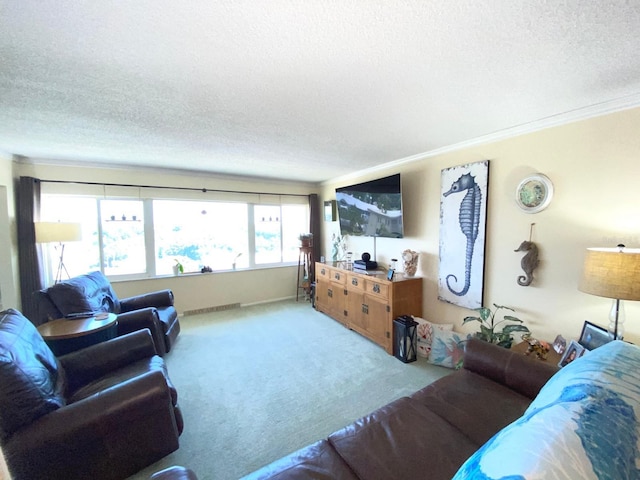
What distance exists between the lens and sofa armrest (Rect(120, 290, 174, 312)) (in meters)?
3.10

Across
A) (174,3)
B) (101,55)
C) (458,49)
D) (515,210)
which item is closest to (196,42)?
(174,3)

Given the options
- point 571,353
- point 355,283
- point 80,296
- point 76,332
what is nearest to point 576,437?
point 571,353

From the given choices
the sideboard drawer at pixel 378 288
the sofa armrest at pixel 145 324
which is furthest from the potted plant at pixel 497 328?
the sofa armrest at pixel 145 324

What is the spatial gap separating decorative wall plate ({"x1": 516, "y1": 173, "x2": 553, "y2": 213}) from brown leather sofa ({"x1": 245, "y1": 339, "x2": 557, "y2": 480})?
129cm

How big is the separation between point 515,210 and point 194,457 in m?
3.14

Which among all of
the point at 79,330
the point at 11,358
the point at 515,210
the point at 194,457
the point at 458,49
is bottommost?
the point at 194,457

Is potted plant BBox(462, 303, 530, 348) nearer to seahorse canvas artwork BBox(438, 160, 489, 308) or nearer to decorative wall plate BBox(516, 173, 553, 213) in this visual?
seahorse canvas artwork BBox(438, 160, 489, 308)

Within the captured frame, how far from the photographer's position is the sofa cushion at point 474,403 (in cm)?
130

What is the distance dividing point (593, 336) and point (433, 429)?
4.56ft

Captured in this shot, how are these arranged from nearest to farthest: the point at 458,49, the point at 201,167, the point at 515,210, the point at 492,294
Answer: the point at 458,49
the point at 515,210
the point at 492,294
the point at 201,167

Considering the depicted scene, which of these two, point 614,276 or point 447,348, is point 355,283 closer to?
point 447,348

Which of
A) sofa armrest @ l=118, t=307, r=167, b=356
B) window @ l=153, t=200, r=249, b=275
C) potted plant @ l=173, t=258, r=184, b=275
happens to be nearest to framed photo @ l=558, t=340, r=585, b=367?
sofa armrest @ l=118, t=307, r=167, b=356

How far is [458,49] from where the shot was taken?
1.27 meters

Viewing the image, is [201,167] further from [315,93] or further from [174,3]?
[174,3]
